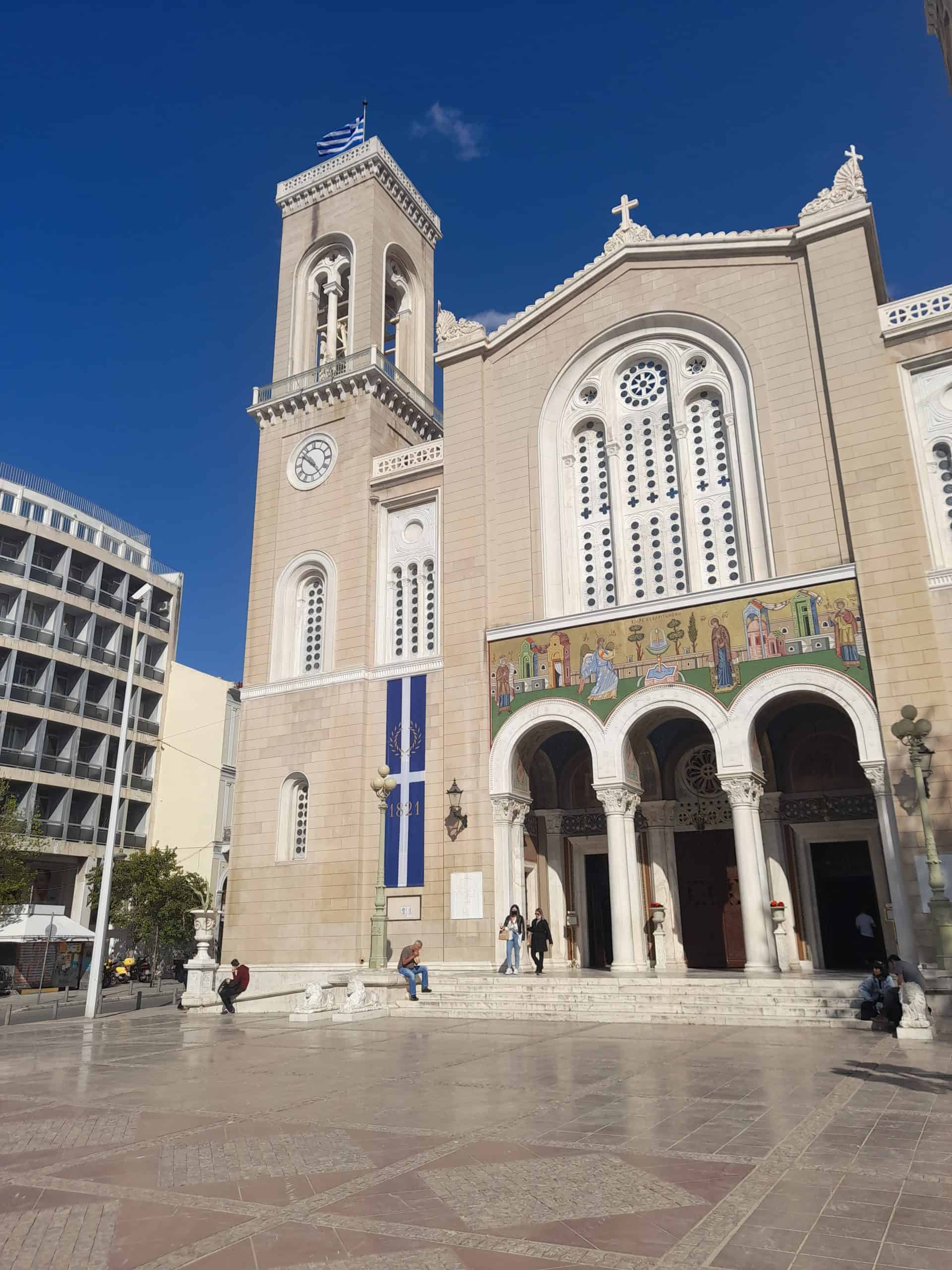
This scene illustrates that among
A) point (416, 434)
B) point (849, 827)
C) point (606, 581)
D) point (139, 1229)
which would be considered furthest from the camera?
point (416, 434)

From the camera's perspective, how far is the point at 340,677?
2661 centimetres

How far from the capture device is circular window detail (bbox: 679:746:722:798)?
2462 cm

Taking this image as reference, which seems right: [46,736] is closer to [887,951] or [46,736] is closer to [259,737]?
[259,737]

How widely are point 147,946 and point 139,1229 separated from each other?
40287mm

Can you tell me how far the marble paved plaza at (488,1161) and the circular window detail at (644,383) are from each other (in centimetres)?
1747

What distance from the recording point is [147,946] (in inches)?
1666

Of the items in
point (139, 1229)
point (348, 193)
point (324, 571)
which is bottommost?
point (139, 1229)

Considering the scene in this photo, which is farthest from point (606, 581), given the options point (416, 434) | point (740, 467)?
point (416, 434)

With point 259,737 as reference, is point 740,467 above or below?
above

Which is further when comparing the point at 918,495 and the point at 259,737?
the point at 259,737

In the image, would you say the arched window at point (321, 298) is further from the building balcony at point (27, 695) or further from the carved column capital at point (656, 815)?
the building balcony at point (27, 695)

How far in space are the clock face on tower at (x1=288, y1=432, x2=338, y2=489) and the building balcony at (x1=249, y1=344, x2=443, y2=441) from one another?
1261mm

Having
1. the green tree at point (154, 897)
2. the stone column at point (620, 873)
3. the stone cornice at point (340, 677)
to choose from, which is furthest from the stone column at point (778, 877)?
the green tree at point (154, 897)

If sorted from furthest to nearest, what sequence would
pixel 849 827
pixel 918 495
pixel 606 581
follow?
pixel 606 581, pixel 849 827, pixel 918 495
